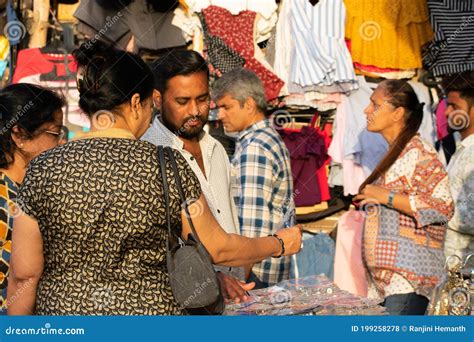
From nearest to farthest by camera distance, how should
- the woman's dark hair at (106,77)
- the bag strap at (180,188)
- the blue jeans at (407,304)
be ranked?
the bag strap at (180,188)
the woman's dark hair at (106,77)
the blue jeans at (407,304)

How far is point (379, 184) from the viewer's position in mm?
4996

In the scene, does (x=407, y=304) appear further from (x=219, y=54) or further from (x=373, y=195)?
(x=219, y=54)

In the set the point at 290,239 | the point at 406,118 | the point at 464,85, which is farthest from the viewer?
the point at 464,85

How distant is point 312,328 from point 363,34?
4.69m

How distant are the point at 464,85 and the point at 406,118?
3.19 feet

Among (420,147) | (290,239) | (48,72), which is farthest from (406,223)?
(48,72)

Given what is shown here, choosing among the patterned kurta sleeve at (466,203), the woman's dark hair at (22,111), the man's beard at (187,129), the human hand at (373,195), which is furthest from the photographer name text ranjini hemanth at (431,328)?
the patterned kurta sleeve at (466,203)

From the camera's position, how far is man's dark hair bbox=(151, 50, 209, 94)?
14.3 ft

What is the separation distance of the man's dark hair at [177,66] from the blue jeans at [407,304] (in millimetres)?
1580

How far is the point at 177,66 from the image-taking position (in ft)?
14.3

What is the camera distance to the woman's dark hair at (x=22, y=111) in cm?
356

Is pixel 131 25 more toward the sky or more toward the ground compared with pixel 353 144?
more toward the sky

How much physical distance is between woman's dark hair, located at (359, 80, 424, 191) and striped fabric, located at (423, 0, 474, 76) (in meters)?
1.59

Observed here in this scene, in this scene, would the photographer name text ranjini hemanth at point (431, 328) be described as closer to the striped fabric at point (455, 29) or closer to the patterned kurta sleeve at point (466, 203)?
the patterned kurta sleeve at point (466, 203)
